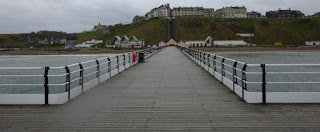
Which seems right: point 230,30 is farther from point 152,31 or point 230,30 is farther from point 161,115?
point 161,115

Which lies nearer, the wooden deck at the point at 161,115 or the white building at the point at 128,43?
the wooden deck at the point at 161,115

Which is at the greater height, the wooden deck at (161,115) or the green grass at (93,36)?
the green grass at (93,36)

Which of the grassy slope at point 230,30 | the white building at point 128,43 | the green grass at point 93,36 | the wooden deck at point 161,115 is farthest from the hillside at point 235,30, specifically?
the wooden deck at point 161,115

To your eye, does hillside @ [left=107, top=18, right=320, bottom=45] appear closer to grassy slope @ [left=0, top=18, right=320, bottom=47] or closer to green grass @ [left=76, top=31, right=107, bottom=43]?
grassy slope @ [left=0, top=18, right=320, bottom=47]

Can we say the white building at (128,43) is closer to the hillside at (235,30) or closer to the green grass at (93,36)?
the hillside at (235,30)

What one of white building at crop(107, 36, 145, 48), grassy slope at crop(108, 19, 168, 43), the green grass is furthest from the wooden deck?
the green grass

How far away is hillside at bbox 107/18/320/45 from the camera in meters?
153

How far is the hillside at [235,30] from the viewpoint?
15288cm

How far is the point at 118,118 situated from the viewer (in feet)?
18.7

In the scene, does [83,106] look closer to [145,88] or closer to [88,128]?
[88,128]

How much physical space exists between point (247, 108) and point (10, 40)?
224 m

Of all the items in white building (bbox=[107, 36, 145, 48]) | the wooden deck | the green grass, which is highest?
the green grass

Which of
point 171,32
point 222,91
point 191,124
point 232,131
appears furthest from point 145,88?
point 171,32

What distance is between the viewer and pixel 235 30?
6585 inches
